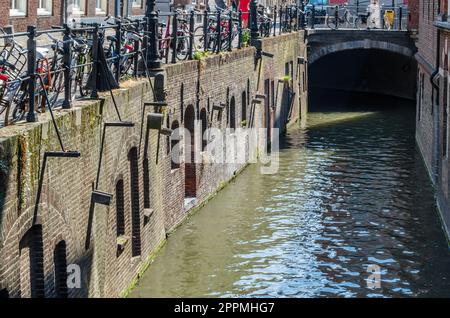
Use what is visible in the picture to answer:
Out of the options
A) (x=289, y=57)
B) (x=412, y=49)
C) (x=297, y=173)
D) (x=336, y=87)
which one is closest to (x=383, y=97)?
(x=336, y=87)

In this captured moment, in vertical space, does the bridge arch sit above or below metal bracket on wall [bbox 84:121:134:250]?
above

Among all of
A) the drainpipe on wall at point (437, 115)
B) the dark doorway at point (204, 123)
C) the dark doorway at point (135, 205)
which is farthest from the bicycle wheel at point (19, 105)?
the drainpipe on wall at point (437, 115)

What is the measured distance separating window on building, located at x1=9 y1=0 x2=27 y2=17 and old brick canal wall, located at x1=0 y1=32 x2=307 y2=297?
4.07m

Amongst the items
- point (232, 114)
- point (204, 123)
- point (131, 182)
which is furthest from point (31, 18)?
point (131, 182)

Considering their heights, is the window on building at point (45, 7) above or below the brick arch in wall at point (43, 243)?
above

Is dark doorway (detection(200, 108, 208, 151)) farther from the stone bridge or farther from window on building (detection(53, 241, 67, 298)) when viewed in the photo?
the stone bridge

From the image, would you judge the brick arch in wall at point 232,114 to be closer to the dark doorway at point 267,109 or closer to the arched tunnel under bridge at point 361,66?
the dark doorway at point 267,109

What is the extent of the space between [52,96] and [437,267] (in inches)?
285

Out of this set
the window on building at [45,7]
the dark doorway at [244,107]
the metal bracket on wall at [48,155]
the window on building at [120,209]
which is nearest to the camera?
the metal bracket on wall at [48,155]

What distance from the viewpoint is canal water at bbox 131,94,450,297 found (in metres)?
15.3

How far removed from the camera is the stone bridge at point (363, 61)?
39438 millimetres

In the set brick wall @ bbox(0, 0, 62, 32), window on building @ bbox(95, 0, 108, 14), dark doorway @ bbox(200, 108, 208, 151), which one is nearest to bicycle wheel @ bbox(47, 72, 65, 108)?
brick wall @ bbox(0, 0, 62, 32)

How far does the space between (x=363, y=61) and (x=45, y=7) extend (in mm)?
26819
